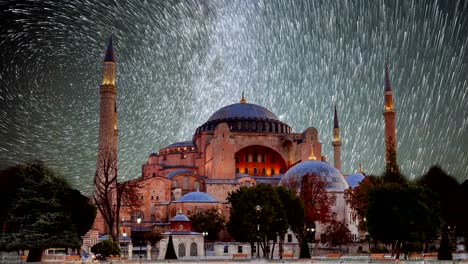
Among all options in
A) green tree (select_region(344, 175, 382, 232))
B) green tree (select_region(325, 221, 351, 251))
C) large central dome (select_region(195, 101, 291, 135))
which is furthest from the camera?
large central dome (select_region(195, 101, 291, 135))

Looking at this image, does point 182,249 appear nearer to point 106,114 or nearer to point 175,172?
point 106,114

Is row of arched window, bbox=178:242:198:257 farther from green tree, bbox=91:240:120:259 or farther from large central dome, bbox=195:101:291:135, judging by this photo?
Result: large central dome, bbox=195:101:291:135

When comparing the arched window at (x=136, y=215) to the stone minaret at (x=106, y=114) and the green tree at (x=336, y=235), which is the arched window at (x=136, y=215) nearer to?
the stone minaret at (x=106, y=114)

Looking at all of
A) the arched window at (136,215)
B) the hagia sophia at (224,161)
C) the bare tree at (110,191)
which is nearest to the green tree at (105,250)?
the bare tree at (110,191)

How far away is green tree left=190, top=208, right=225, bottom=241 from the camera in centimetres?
5206

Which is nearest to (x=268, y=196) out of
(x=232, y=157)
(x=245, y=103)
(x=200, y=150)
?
(x=232, y=157)

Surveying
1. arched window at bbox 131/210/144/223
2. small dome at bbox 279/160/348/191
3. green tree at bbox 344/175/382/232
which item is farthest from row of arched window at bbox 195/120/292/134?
green tree at bbox 344/175/382/232

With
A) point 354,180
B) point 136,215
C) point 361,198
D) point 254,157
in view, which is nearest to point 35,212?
point 361,198

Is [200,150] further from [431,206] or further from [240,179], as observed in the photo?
[431,206]

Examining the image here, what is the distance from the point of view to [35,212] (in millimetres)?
27703

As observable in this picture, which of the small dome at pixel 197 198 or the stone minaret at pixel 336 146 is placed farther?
the stone minaret at pixel 336 146

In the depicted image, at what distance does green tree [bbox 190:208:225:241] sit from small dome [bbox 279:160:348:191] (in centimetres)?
784

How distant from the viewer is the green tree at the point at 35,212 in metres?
27.2

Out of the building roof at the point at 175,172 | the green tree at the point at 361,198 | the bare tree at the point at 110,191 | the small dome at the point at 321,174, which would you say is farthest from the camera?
the building roof at the point at 175,172
